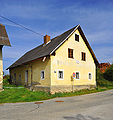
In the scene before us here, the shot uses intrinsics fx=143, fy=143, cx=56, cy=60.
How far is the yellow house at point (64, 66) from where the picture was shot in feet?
53.3

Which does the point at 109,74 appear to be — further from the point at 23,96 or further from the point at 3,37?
the point at 3,37

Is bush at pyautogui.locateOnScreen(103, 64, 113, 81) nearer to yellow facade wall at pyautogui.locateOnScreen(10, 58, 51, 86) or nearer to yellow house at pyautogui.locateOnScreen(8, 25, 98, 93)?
yellow house at pyautogui.locateOnScreen(8, 25, 98, 93)

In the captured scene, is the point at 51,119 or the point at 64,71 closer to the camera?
the point at 51,119

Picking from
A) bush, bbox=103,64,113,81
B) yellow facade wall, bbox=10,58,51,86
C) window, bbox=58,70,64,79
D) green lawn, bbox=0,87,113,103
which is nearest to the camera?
green lawn, bbox=0,87,113,103

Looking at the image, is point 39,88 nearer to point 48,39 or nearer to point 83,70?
point 83,70

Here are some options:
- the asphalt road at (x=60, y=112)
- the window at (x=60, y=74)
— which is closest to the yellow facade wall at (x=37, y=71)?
the window at (x=60, y=74)

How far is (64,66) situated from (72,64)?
146 cm

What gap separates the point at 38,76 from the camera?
58.9ft

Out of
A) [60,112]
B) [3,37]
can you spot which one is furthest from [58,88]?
[60,112]

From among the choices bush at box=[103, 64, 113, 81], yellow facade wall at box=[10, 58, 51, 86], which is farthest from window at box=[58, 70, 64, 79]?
bush at box=[103, 64, 113, 81]

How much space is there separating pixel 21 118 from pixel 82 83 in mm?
14091

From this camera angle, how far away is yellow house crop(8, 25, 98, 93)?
16.2 metres

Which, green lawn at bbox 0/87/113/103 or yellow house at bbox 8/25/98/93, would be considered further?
yellow house at bbox 8/25/98/93

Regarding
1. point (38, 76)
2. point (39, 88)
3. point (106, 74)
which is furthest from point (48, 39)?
point (106, 74)
